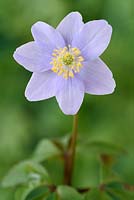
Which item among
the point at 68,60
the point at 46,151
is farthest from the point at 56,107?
the point at 68,60

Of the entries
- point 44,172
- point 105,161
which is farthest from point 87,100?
point 44,172

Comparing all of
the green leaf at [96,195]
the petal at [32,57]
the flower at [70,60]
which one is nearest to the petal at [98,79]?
the flower at [70,60]

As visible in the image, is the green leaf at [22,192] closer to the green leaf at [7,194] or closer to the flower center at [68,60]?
the green leaf at [7,194]

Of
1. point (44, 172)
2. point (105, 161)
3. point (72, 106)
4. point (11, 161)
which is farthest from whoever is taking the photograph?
point (11, 161)

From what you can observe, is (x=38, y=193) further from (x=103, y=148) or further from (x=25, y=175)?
(x=103, y=148)

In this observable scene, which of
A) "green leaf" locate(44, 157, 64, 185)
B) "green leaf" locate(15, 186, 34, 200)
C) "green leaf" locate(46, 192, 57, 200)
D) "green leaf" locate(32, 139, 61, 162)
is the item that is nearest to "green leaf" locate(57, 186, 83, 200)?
"green leaf" locate(46, 192, 57, 200)

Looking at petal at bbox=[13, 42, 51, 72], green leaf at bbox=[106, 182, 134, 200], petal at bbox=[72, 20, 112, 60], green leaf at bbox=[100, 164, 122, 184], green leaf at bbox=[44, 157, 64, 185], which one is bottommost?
green leaf at bbox=[44, 157, 64, 185]

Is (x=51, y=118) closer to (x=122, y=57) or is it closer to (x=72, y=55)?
(x=122, y=57)

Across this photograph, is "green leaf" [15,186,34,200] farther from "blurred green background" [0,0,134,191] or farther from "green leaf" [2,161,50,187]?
"blurred green background" [0,0,134,191]
